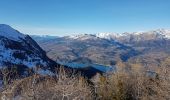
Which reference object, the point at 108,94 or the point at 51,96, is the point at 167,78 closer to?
the point at 51,96

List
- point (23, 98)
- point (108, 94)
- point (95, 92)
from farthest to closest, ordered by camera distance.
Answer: point (95, 92)
point (108, 94)
point (23, 98)

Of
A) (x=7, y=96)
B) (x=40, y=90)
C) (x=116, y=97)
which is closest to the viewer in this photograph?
(x=7, y=96)

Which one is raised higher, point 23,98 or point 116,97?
point 23,98

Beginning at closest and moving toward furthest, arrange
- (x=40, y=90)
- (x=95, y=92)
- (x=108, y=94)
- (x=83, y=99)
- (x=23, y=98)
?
1. (x=23, y=98)
2. (x=40, y=90)
3. (x=83, y=99)
4. (x=108, y=94)
5. (x=95, y=92)

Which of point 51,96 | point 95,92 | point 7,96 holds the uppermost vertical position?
point 7,96

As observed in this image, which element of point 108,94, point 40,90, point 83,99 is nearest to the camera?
Result: point 40,90

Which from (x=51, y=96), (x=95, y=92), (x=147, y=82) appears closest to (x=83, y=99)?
(x=51, y=96)

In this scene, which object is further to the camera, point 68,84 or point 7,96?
point 68,84

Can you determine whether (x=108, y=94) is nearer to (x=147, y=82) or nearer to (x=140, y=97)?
(x=140, y=97)

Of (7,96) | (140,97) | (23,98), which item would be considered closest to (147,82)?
(140,97)
